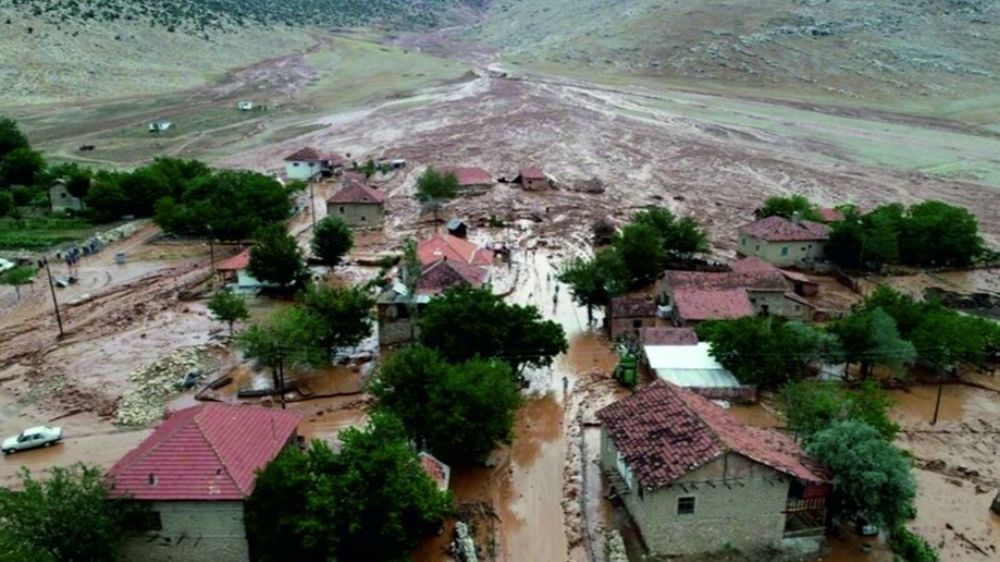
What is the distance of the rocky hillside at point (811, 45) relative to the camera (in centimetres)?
11656

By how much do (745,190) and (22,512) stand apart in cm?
6333

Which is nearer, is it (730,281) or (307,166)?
(730,281)

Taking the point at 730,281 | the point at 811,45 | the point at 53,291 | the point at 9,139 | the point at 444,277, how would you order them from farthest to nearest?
1. the point at 811,45
2. the point at 9,139
3. the point at 53,291
4. the point at 730,281
5. the point at 444,277

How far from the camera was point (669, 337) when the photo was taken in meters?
34.8

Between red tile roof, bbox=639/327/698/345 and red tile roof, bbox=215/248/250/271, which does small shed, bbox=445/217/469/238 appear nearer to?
red tile roof, bbox=215/248/250/271

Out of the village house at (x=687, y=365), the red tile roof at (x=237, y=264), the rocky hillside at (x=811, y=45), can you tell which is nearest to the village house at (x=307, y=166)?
the red tile roof at (x=237, y=264)

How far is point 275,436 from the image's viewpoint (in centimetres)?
2302

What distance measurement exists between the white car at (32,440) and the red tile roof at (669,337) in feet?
76.5

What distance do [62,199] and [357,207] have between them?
23.1m

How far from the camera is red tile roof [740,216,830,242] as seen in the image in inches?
1913

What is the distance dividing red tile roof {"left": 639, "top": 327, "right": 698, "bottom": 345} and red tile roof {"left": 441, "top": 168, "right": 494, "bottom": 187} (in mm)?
35951

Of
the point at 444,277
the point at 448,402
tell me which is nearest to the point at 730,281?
the point at 444,277

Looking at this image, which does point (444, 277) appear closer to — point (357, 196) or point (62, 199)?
point (357, 196)

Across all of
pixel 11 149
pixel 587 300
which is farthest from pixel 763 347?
pixel 11 149
